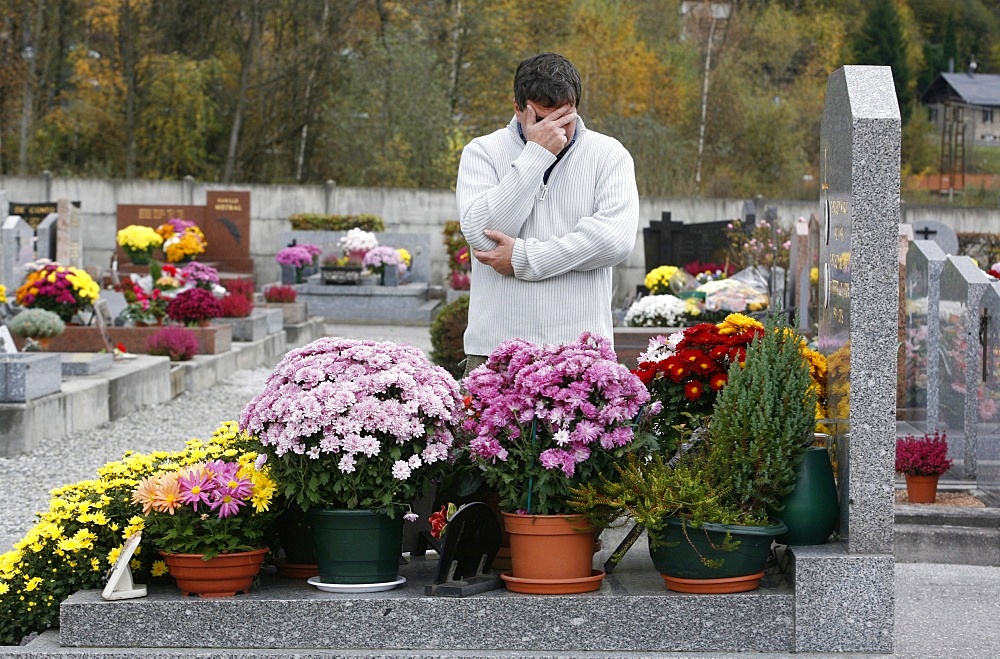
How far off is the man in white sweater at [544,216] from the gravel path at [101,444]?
3.33 m

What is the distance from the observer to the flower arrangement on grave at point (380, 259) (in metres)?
24.4

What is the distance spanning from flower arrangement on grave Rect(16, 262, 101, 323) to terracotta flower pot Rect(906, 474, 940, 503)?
29.1 ft

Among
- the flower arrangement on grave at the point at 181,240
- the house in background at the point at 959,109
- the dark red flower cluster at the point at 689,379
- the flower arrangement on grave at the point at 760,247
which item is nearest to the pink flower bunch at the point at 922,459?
the dark red flower cluster at the point at 689,379

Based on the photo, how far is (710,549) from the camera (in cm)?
396

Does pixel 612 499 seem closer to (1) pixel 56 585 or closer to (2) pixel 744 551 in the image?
(2) pixel 744 551

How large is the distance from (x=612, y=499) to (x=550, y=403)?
32 cm

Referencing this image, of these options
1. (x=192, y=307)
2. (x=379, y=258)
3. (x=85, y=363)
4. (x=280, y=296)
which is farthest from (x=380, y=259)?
(x=85, y=363)

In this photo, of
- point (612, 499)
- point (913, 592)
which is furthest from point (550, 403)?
point (913, 592)

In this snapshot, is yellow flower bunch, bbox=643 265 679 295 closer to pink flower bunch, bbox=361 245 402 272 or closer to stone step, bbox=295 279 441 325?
stone step, bbox=295 279 441 325

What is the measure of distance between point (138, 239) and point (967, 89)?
3338 cm

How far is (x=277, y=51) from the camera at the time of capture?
38094mm

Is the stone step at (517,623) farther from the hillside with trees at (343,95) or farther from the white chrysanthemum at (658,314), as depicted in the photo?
the hillside with trees at (343,95)

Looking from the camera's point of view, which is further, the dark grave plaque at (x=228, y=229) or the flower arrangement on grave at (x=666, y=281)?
the dark grave plaque at (x=228, y=229)

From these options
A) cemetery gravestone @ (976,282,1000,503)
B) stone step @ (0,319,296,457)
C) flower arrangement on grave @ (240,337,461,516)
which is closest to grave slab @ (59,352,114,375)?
stone step @ (0,319,296,457)
